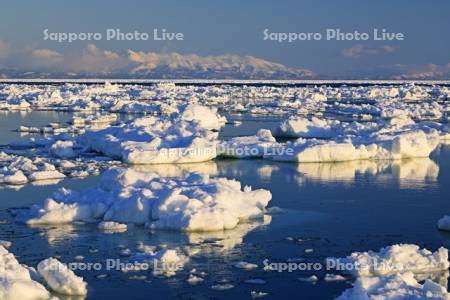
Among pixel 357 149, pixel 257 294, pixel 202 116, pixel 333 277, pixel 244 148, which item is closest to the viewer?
pixel 257 294

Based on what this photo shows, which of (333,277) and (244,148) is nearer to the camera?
(333,277)

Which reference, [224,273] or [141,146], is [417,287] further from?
[141,146]

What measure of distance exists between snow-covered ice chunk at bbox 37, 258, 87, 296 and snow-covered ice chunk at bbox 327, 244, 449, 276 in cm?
328

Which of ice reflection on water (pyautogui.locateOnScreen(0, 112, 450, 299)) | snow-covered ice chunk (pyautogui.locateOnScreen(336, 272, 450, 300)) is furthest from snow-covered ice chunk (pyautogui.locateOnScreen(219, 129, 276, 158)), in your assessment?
snow-covered ice chunk (pyautogui.locateOnScreen(336, 272, 450, 300))

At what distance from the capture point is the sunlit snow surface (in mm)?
9523

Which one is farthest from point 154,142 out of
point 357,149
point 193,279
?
point 193,279

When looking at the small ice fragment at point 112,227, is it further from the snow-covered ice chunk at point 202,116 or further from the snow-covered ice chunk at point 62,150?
the snow-covered ice chunk at point 202,116

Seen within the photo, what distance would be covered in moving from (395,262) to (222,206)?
3.29 meters

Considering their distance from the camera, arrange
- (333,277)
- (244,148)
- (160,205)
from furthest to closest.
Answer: (244,148) → (160,205) → (333,277)

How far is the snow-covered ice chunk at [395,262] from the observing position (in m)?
9.62

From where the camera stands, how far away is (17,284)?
8.46 metres

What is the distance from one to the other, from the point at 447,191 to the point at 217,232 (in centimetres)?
606

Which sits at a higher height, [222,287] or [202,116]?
[202,116]

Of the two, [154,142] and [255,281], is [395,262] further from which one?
[154,142]
